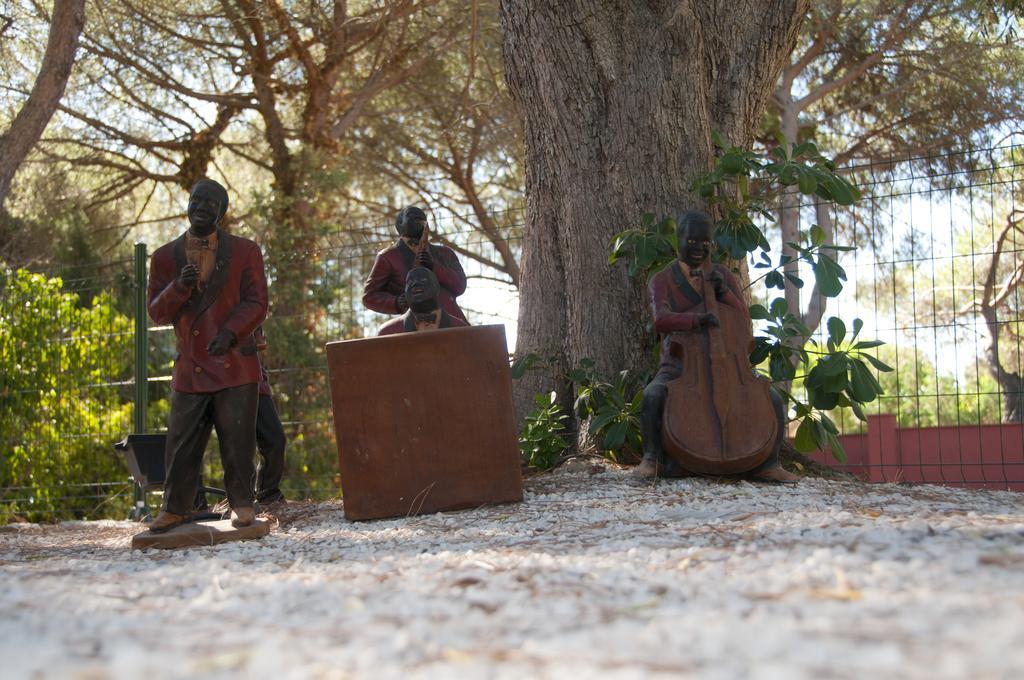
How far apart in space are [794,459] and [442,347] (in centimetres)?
226

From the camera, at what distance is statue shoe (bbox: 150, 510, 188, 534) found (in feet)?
14.2

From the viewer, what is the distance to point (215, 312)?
434 cm

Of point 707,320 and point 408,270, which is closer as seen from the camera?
point 707,320

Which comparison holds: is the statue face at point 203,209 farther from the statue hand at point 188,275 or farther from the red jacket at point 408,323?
the red jacket at point 408,323

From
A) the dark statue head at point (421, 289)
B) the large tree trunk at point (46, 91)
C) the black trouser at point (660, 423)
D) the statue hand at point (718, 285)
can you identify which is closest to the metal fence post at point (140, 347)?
the large tree trunk at point (46, 91)

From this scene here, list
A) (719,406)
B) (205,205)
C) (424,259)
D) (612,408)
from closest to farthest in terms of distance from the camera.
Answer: (205,205)
(719,406)
(424,259)
(612,408)

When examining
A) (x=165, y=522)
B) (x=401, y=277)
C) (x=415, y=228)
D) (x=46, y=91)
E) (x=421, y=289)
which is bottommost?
(x=165, y=522)

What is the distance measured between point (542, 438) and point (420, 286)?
129cm

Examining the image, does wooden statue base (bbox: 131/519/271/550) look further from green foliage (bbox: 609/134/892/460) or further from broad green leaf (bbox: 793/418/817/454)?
broad green leaf (bbox: 793/418/817/454)

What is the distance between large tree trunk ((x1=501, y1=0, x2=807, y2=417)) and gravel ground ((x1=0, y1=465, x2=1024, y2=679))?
2202mm

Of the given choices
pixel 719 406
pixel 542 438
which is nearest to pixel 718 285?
pixel 719 406

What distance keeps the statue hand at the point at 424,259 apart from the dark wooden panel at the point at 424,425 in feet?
2.72

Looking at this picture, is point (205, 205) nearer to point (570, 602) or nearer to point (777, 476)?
point (570, 602)

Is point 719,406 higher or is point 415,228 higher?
point 415,228
